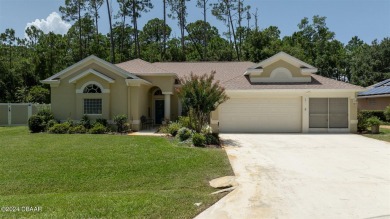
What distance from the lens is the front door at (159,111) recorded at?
80.5ft

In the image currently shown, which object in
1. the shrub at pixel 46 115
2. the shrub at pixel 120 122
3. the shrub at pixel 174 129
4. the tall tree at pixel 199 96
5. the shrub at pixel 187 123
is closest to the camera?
the tall tree at pixel 199 96

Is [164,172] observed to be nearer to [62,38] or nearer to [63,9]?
[63,9]

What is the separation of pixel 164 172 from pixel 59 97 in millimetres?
14587

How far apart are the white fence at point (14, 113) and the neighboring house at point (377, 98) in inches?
1266

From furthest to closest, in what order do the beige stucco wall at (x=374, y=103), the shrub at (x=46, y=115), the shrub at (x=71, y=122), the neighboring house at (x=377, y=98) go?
1. the beige stucco wall at (x=374, y=103)
2. the neighboring house at (x=377, y=98)
3. the shrub at (x=46, y=115)
4. the shrub at (x=71, y=122)

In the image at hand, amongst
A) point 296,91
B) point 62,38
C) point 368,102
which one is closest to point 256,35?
point 368,102

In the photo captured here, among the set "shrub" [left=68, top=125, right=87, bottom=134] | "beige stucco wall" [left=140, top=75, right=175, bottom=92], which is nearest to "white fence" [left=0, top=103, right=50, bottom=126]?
"shrub" [left=68, top=125, right=87, bottom=134]

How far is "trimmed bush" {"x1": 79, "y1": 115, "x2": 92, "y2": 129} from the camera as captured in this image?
1888cm

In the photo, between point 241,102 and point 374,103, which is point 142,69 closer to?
point 241,102

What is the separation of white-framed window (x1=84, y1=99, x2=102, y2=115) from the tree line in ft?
54.4

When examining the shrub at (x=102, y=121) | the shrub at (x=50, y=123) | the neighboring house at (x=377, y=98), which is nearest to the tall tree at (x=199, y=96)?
the shrub at (x=102, y=121)

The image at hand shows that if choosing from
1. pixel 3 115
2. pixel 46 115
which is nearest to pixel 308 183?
pixel 46 115

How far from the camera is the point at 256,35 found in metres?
37.2

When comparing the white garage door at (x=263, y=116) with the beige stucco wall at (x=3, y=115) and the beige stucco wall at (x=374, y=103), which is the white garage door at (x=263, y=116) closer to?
the beige stucco wall at (x=374, y=103)
